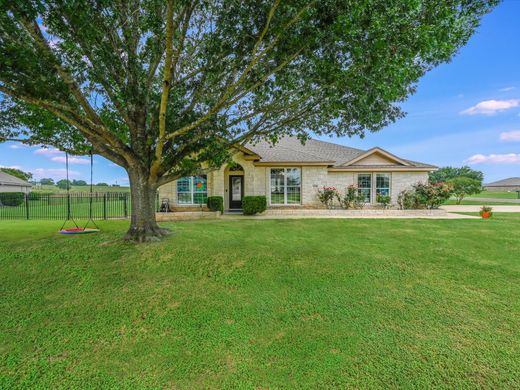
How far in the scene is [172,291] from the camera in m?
5.02

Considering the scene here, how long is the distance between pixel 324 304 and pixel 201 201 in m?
12.3

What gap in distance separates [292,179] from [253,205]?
372cm

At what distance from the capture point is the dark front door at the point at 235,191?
16781 millimetres

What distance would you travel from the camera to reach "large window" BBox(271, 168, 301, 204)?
54.1 ft

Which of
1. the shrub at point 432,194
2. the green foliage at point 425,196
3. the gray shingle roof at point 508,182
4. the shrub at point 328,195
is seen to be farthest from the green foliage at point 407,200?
the gray shingle roof at point 508,182

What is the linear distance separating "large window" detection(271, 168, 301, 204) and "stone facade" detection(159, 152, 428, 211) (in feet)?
1.00

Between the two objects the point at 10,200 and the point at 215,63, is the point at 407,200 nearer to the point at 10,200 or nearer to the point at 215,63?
the point at 215,63

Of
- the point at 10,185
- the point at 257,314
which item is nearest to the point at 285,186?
the point at 257,314

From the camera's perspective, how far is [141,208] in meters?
7.62

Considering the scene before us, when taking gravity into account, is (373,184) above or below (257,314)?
above

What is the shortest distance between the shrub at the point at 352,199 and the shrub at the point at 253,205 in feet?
17.2

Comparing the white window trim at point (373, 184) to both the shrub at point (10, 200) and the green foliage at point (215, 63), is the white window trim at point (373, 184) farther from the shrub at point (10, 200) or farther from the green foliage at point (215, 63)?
the shrub at point (10, 200)

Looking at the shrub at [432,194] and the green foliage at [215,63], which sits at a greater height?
the green foliage at [215,63]

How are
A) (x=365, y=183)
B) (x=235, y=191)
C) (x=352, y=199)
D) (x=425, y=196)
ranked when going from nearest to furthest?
1. (x=425, y=196)
2. (x=352, y=199)
3. (x=235, y=191)
4. (x=365, y=183)
